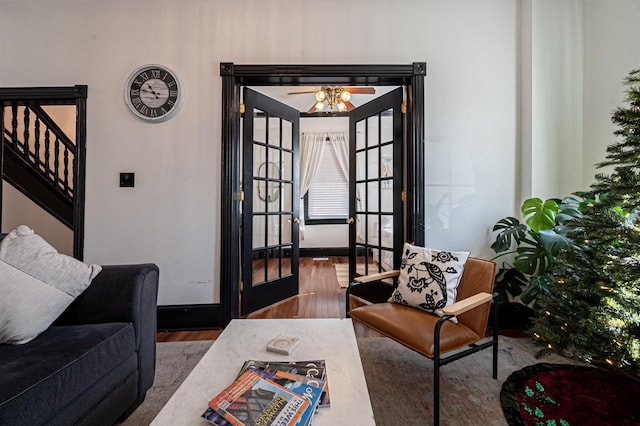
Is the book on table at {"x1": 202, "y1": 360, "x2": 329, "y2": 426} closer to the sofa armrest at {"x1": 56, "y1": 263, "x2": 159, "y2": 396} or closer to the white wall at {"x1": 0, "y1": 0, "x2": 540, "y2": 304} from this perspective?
the sofa armrest at {"x1": 56, "y1": 263, "x2": 159, "y2": 396}

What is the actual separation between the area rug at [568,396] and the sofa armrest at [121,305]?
6.27 feet

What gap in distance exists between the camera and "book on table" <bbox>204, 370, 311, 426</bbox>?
30.8 inches

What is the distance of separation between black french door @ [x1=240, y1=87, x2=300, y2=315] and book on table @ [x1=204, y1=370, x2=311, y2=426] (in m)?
1.73

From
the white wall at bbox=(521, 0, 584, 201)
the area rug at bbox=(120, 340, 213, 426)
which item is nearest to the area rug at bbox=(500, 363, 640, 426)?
the white wall at bbox=(521, 0, 584, 201)

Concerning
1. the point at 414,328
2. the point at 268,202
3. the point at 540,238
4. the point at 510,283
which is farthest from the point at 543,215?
the point at 268,202

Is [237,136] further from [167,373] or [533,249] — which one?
[533,249]

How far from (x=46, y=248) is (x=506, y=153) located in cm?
331

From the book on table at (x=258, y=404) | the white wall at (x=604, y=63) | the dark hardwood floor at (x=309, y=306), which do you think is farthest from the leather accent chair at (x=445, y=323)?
the white wall at (x=604, y=63)

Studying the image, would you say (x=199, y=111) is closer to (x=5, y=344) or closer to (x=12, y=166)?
(x=5, y=344)

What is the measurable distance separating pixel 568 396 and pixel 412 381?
Answer: 84cm

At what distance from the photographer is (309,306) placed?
286 centimetres

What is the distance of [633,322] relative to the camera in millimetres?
1305

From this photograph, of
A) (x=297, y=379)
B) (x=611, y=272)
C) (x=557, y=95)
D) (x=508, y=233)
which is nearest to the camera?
(x=297, y=379)

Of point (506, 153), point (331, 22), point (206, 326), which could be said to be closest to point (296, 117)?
point (331, 22)
